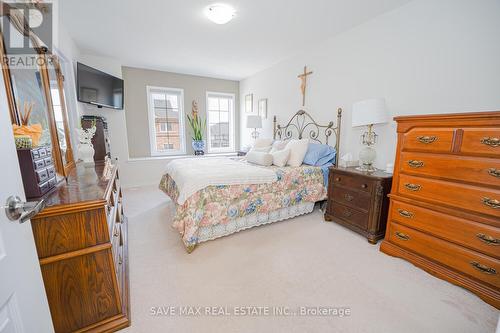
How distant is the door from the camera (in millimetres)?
583

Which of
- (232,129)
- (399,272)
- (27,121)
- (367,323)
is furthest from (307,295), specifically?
(232,129)

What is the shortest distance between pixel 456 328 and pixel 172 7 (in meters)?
3.55

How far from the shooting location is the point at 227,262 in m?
1.88

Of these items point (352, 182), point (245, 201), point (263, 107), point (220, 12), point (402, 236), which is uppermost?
point (220, 12)

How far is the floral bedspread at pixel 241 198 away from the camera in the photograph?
2.02m

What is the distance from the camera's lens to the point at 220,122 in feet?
17.8

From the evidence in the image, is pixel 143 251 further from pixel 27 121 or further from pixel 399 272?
pixel 399 272

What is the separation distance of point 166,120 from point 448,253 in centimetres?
506

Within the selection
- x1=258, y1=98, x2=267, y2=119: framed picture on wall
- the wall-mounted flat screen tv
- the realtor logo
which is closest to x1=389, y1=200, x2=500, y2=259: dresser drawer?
the realtor logo

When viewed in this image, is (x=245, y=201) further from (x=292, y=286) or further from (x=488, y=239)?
(x=488, y=239)

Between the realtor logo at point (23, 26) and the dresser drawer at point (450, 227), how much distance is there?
3060 millimetres

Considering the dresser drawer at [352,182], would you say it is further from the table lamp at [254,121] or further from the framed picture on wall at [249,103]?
the framed picture on wall at [249,103]

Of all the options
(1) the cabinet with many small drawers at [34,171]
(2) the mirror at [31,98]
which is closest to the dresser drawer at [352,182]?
(1) the cabinet with many small drawers at [34,171]

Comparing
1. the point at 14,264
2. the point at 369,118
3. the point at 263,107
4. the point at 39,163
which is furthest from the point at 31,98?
the point at 263,107
